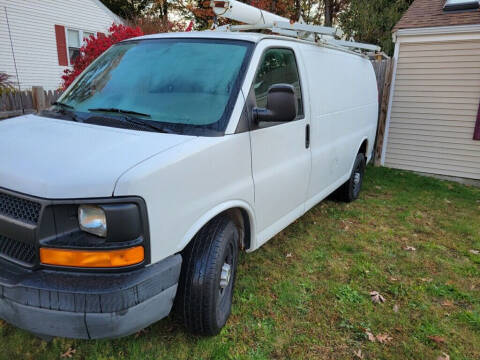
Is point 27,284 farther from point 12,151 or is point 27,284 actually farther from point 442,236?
point 442,236

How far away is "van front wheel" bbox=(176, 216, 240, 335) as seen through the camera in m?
2.46

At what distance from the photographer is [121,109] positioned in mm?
2797

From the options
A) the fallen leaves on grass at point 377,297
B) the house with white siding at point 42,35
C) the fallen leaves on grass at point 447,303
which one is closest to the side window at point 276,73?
the fallen leaves on grass at point 377,297

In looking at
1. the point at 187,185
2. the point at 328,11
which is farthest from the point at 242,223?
the point at 328,11

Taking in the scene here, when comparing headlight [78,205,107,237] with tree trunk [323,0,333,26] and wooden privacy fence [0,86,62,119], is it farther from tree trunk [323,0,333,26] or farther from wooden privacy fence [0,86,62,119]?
tree trunk [323,0,333,26]

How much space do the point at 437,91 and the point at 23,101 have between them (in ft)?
26.4

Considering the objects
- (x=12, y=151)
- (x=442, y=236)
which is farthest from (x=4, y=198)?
(x=442, y=236)

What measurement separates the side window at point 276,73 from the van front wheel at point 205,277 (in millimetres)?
1113

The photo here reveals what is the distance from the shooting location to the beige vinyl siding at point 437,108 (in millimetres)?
7570

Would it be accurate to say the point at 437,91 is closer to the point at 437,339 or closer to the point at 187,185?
the point at 437,339

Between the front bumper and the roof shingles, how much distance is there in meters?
8.01

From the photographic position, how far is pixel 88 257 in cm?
197

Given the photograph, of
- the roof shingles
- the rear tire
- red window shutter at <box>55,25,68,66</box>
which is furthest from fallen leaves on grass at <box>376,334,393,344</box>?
red window shutter at <box>55,25,68,66</box>

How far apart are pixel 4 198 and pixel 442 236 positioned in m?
4.99
